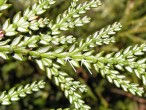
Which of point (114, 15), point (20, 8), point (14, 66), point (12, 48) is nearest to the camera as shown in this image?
point (12, 48)

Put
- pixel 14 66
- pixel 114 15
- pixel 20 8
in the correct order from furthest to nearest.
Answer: pixel 114 15 → pixel 20 8 → pixel 14 66

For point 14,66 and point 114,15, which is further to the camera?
point 114,15

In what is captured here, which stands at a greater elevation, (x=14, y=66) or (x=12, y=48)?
(x=12, y=48)

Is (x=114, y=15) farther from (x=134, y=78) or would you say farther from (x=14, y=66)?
(x=14, y=66)

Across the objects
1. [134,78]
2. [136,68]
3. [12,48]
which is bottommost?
[134,78]

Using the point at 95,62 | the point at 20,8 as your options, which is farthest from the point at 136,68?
the point at 20,8

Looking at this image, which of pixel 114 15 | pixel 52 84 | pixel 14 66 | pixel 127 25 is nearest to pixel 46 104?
pixel 52 84
